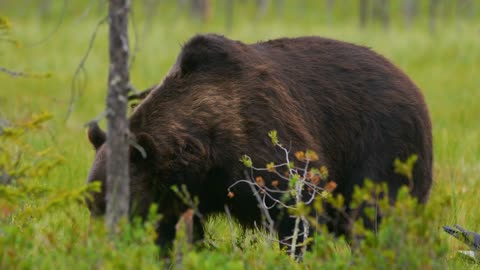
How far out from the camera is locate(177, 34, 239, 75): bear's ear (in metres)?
4.98

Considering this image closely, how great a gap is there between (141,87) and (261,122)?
1041 cm

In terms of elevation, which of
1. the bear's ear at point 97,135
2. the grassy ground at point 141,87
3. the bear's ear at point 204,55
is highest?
the bear's ear at point 204,55

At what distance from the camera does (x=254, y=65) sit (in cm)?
514

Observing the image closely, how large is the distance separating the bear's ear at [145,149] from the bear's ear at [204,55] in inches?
26.6

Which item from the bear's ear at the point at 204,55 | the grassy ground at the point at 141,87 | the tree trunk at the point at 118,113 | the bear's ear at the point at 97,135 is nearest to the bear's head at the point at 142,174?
the bear's ear at the point at 97,135

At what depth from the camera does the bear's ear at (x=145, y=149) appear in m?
4.41

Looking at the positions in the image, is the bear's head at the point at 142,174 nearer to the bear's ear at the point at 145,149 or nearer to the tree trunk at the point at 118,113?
the bear's ear at the point at 145,149


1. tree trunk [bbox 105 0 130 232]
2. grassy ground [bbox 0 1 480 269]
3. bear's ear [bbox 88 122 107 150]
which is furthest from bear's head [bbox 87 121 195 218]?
tree trunk [bbox 105 0 130 232]

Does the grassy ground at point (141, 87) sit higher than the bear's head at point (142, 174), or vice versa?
the bear's head at point (142, 174)

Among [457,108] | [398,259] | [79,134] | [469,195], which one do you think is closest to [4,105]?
[79,134]

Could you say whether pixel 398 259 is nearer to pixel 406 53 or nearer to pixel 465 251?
pixel 465 251

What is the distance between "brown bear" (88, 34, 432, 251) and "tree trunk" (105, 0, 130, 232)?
0.43m

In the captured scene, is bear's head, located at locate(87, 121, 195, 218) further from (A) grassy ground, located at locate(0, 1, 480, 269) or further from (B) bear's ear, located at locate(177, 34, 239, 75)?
(B) bear's ear, located at locate(177, 34, 239, 75)

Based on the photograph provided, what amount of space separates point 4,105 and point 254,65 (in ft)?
27.1
